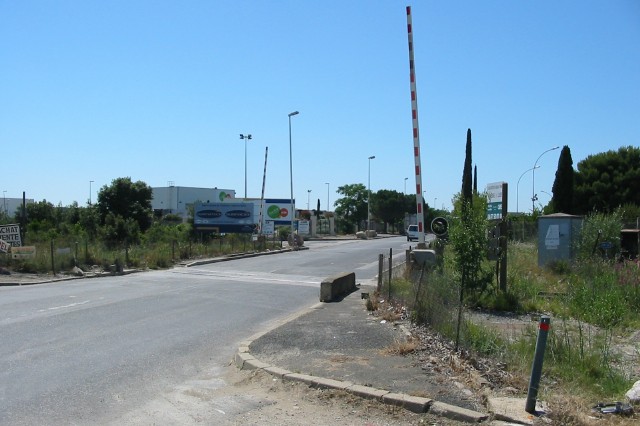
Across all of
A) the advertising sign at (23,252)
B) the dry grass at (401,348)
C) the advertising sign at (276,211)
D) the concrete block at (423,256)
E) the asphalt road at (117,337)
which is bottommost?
the asphalt road at (117,337)

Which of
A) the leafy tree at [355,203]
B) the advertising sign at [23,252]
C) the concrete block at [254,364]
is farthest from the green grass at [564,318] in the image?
the leafy tree at [355,203]

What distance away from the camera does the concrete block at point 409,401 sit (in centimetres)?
612

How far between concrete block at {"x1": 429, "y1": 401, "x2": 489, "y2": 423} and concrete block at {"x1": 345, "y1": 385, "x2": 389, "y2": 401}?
1.91 feet

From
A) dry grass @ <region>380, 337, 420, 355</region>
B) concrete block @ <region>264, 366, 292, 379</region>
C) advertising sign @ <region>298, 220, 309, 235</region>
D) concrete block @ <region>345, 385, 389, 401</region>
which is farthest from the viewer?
advertising sign @ <region>298, 220, 309, 235</region>

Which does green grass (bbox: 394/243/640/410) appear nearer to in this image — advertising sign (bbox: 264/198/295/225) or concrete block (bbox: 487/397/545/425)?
concrete block (bbox: 487/397/545/425)

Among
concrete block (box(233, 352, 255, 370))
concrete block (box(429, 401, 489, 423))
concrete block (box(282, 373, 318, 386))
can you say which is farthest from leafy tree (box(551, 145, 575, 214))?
concrete block (box(429, 401, 489, 423))

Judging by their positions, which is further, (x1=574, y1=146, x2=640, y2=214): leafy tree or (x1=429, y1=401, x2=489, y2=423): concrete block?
(x1=574, y1=146, x2=640, y2=214): leafy tree

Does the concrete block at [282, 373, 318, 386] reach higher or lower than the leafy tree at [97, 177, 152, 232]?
lower

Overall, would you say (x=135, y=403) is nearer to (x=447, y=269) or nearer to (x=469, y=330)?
(x=469, y=330)

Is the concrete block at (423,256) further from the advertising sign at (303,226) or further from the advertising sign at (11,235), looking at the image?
the advertising sign at (303,226)

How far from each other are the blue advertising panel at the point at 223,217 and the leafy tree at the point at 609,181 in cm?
2629

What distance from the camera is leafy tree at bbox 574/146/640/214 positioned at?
45531 millimetres

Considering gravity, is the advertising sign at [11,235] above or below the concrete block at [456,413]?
above

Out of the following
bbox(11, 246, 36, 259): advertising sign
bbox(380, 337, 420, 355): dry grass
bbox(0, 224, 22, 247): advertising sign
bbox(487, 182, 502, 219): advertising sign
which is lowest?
bbox(380, 337, 420, 355): dry grass
